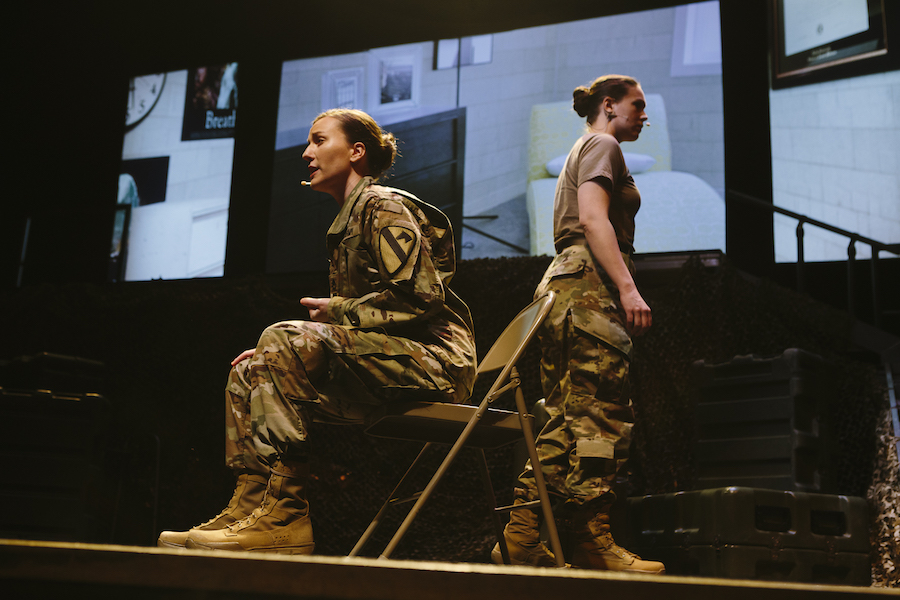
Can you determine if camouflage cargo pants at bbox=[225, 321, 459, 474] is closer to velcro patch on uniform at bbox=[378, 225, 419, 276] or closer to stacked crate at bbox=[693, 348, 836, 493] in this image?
velcro patch on uniform at bbox=[378, 225, 419, 276]

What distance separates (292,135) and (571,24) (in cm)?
227

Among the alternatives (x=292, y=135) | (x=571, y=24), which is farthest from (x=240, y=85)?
(x=571, y=24)

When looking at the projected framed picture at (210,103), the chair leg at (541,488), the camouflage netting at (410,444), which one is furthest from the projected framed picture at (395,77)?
the chair leg at (541,488)

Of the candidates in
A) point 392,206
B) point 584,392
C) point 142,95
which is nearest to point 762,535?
point 584,392

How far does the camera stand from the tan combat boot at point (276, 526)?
152cm

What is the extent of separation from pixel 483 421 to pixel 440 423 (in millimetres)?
123

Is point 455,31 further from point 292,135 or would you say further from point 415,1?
point 292,135

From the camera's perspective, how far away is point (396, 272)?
1828 mm

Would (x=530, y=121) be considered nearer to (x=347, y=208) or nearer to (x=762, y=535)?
(x=347, y=208)

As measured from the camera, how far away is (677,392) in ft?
11.1

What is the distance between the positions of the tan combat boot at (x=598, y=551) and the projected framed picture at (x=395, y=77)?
3892 millimetres

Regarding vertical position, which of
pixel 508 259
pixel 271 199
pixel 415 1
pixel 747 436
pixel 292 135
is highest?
pixel 415 1

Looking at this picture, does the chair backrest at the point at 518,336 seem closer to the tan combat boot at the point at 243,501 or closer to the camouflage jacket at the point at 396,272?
the camouflage jacket at the point at 396,272

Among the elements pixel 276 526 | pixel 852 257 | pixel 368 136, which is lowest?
pixel 276 526
